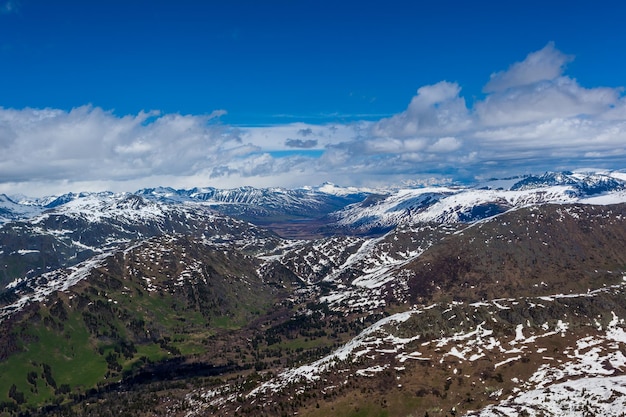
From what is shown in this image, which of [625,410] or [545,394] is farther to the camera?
[545,394]

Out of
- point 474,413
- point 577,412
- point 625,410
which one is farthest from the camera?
point 474,413

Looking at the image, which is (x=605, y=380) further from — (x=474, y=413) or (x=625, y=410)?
(x=474, y=413)

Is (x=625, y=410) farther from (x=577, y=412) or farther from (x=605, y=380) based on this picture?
(x=605, y=380)

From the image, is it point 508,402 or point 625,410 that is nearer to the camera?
point 625,410

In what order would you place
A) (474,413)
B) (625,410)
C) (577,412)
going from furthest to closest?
1. (474,413)
2. (577,412)
3. (625,410)

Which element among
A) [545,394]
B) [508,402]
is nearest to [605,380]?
[545,394]

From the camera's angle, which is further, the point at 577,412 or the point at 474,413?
the point at 474,413

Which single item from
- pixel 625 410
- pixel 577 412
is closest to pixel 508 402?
pixel 577 412
